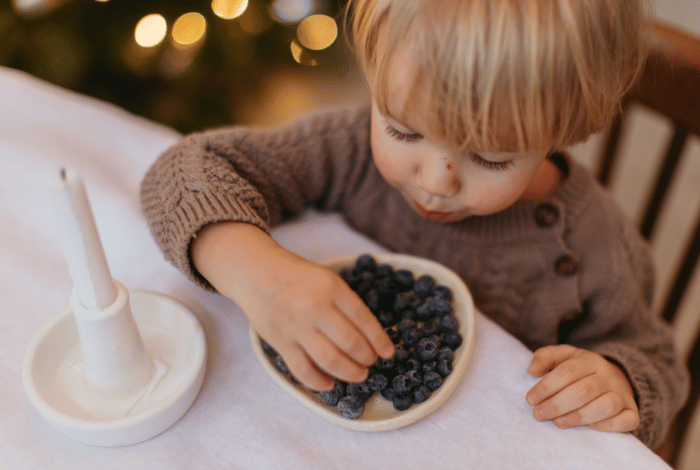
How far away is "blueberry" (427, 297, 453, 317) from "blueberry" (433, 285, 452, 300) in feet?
0.04

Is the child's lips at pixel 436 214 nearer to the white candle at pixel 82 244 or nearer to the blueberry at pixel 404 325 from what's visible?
the blueberry at pixel 404 325

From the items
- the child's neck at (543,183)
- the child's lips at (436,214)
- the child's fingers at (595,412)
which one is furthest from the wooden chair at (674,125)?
the child's fingers at (595,412)

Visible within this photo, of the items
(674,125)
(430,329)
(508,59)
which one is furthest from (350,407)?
(674,125)

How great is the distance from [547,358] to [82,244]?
0.47 m

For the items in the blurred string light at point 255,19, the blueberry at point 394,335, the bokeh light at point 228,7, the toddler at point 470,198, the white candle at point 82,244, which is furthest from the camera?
the blurred string light at point 255,19

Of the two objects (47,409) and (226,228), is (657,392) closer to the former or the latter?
(226,228)

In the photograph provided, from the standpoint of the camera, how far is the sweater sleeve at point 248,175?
1.80 ft

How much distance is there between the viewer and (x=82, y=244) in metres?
0.36

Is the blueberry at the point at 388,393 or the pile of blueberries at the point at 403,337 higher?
the pile of blueberries at the point at 403,337

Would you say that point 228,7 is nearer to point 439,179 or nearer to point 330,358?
point 439,179

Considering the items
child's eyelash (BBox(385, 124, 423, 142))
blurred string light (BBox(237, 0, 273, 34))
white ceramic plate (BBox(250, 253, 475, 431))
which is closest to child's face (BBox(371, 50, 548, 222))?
child's eyelash (BBox(385, 124, 423, 142))

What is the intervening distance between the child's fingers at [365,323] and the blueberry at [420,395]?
0.23 ft

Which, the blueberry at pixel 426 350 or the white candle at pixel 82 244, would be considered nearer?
the white candle at pixel 82 244

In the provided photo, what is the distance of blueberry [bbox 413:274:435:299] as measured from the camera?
57 cm
